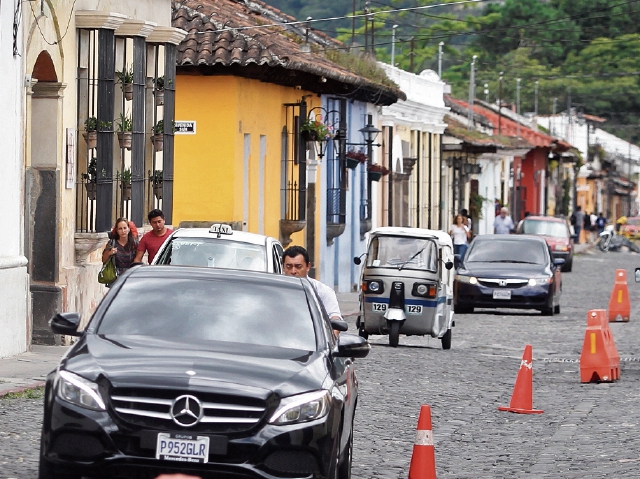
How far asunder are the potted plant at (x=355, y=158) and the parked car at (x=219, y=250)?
19.6 m

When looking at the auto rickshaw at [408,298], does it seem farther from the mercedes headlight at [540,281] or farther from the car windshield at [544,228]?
the car windshield at [544,228]

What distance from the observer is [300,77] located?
99.8 feet

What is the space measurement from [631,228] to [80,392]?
85.0 m

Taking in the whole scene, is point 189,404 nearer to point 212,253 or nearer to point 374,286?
point 212,253

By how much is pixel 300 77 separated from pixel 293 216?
2.76m

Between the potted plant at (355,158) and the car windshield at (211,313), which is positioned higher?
the potted plant at (355,158)

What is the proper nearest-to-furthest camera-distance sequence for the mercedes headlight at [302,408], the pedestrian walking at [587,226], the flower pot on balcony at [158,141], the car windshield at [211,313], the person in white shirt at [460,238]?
1. the mercedes headlight at [302,408]
2. the car windshield at [211,313]
3. the flower pot on balcony at [158,141]
4. the person in white shirt at [460,238]
5. the pedestrian walking at [587,226]

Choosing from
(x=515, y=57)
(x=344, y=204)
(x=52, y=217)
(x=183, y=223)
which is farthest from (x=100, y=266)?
(x=515, y=57)

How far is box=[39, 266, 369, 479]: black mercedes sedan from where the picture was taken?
8.04 meters

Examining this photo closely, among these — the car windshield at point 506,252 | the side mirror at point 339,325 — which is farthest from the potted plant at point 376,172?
→ the side mirror at point 339,325

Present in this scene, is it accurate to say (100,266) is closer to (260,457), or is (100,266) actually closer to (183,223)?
(183,223)

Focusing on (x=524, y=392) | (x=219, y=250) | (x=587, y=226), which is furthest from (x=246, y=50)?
(x=587, y=226)

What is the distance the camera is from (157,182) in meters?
23.9

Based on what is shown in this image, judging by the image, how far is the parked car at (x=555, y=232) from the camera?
165ft
